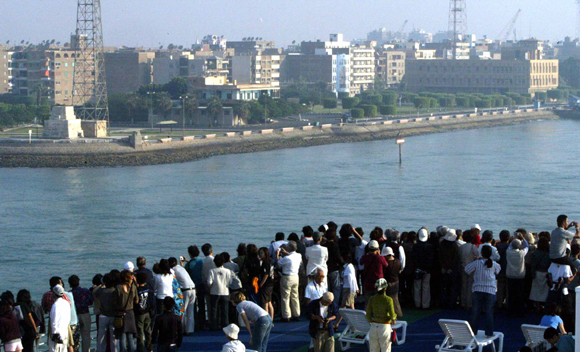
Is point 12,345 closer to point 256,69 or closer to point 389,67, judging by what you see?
point 256,69

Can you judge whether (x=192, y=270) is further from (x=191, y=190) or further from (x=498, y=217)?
(x=191, y=190)

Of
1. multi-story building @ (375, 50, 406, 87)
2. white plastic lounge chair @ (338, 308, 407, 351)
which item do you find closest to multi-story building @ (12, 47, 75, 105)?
multi-story building @ (375, 50, 406, 87)

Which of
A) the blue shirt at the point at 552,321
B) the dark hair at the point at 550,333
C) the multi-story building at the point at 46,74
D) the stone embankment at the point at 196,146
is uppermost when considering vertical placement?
the multi-story building at the point at 46,74

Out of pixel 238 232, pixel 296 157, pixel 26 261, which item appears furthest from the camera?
pixel 296 157

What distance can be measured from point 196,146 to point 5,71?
4880cm

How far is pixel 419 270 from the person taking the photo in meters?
8.89

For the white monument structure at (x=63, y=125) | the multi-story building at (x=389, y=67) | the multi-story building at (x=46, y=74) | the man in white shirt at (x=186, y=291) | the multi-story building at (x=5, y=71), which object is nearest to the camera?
the man in white shirt at (x=186, y=291)

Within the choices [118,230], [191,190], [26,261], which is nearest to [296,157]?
[191,190]

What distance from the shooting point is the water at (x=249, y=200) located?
2492 cm

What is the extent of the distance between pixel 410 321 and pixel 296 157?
4283cm

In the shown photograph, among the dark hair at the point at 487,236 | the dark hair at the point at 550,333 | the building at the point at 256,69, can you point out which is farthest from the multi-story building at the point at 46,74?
the dark hair at the point at 550,333

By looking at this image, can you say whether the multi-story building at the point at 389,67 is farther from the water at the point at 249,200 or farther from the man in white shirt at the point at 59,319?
the man in white shirt at the point at 59,319

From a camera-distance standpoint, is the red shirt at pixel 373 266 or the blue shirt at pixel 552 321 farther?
the red shirt at pixel 373 266

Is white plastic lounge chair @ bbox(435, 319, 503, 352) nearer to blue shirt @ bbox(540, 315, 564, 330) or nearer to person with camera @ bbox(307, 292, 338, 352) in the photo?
blue shirt @ bbox(540, 315, 564, 330)
